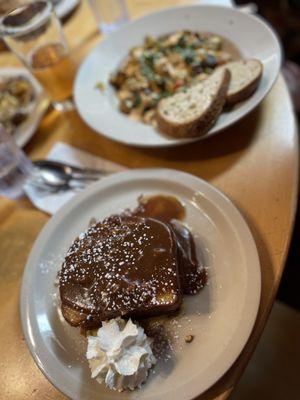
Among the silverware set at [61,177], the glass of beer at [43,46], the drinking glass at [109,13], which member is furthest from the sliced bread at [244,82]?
the drinking glass at [109,13]

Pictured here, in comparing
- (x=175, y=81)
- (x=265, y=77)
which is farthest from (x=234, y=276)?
(x=175, y=81)

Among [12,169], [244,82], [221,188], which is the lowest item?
[221,188]

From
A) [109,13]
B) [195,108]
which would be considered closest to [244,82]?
[195,108]

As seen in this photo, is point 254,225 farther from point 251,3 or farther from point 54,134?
point 251,3

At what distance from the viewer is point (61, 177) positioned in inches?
55.7

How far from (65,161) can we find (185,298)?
0.72 m

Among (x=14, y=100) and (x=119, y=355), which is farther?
(x=14, y=100)

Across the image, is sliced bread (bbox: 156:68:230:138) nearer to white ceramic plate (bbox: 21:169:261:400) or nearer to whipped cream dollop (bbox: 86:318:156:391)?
white ceramic plate (bbox: 21:169:261:400)

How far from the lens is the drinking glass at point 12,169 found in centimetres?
141

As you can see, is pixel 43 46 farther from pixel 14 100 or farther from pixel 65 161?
pixel 65 161

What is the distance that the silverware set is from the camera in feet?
4.56

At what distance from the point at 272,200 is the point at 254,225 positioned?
0.11m

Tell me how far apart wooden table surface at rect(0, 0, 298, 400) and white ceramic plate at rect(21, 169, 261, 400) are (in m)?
0.07

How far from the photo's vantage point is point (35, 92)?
5.66 ft
